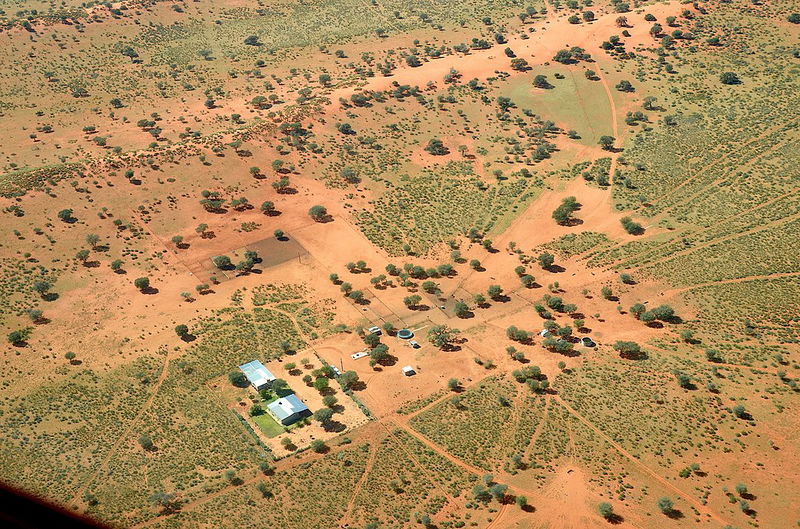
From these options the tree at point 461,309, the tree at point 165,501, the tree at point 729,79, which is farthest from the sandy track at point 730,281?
the tree at point 165,501

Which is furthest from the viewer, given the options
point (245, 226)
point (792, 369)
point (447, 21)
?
point (447, 21)

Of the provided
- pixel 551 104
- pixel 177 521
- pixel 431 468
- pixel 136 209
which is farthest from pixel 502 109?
pixel 177 521

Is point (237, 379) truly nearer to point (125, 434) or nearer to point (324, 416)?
point (324, 416)

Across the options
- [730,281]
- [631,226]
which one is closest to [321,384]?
[631,226]

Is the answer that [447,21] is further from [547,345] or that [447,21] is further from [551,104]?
[547,345]

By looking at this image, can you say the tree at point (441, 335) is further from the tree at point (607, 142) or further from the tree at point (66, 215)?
the tree at point (66, 215)

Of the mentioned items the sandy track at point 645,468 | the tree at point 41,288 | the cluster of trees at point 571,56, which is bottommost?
the sandy track at point 645,468
